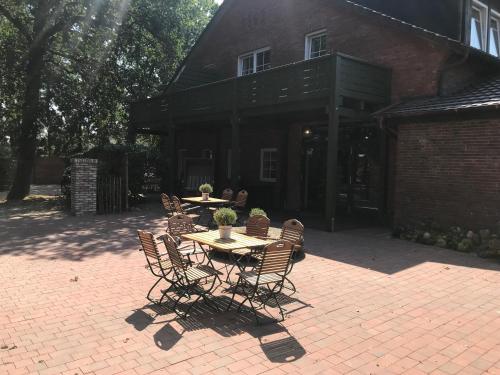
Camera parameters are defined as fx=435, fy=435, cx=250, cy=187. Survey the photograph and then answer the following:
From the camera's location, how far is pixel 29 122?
18.8 metres

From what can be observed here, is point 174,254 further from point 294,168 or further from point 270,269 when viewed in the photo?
point 294,168

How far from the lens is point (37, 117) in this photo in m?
19.0

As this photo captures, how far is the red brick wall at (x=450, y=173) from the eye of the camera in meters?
9.00

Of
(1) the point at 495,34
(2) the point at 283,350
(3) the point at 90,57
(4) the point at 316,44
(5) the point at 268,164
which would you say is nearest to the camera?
(2) the point at 283,350

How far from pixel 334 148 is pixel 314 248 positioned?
9.40 feet

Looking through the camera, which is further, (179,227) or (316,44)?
(316,44)

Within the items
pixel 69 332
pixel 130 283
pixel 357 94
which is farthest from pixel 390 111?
pixel 69 332

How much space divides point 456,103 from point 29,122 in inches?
663

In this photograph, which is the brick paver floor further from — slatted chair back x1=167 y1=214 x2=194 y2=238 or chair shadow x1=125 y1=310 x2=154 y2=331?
slatted chair back x1=167 y1=214 x2=194 y2=238

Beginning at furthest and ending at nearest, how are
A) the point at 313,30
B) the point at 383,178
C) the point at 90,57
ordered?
the point at 90,57 → the point at 313,30 → the point at 383,178

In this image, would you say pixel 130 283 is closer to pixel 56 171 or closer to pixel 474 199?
pixel 474 199

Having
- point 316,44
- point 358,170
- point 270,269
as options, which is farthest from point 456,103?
point 270,269

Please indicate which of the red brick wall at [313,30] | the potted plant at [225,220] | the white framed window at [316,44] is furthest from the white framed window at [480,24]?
the potted plant at [225,220]

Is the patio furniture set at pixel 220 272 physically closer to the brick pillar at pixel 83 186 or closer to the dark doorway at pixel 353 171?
the dark doorway at pixel 353 171
